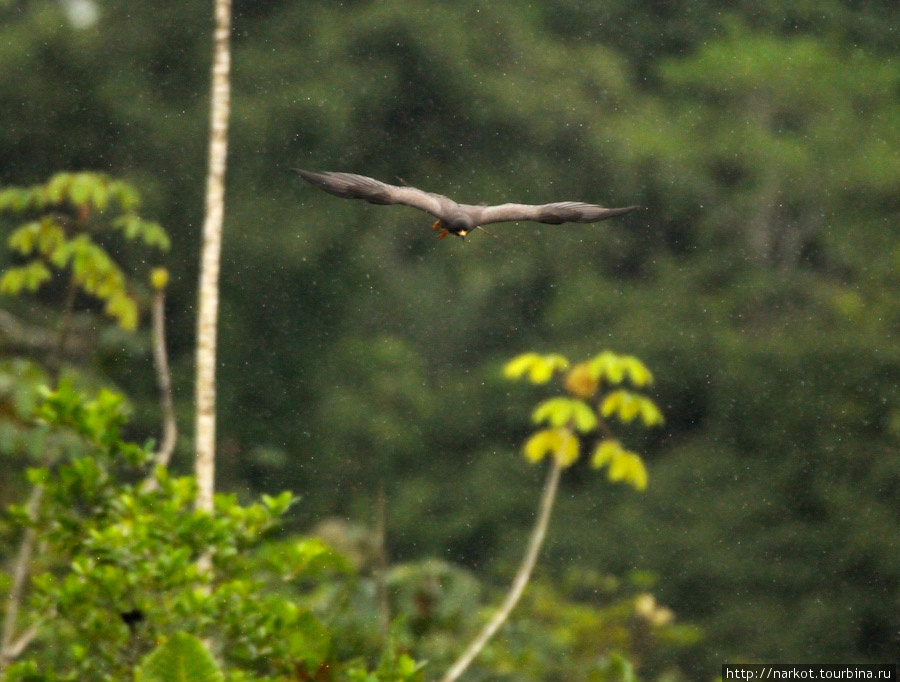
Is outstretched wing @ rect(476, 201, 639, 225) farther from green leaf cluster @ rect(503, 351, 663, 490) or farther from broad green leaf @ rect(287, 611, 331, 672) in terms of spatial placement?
green leaf cluster @ rect(503, 351, 663, 490)

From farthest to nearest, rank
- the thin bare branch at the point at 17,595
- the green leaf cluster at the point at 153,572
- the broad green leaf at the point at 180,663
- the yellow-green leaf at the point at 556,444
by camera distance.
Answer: the yellow-green leaf at the point at 556,444 → the thin bare branch at the point at 17,595 → the green leaf cluster at the point at 153,572 → the broad green leaf at the point at 180,663

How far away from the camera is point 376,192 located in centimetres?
299

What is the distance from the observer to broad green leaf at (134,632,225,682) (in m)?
3.22

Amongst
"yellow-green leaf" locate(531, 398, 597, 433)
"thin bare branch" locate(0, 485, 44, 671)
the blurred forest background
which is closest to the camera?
"thin bare branch" locate(0, 485, 44, 671)

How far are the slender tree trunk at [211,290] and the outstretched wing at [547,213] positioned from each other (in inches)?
63.0

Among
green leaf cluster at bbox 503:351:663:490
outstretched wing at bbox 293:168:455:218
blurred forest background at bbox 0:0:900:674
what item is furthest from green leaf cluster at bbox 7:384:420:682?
blurred forest background at bbox 0:0:900:674

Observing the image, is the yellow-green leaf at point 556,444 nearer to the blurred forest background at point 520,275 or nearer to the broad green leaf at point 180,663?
the broad green leaf at point 180,663

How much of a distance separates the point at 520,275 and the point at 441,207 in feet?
33.0

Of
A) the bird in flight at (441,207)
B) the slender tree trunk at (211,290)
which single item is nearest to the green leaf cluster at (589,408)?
the slender tree trunk at (211,290)

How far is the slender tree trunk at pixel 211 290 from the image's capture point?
4.43m

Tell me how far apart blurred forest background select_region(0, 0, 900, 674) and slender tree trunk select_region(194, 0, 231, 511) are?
6.64 metres

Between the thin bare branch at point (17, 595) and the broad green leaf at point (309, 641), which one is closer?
the broad green leaf at point (309, 641)

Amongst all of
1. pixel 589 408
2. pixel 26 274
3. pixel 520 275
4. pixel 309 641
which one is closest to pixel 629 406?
pixel 589 408

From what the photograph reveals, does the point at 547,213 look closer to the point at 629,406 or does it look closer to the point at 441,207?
the point at 441,207
